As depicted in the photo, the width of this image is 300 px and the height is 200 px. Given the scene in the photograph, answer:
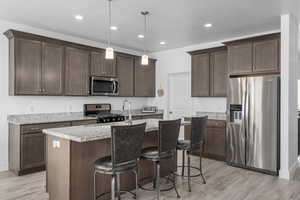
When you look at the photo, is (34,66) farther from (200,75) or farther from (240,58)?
(240,58)

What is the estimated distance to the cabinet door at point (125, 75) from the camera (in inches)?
215

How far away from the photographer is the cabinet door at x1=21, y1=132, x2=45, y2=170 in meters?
3.55

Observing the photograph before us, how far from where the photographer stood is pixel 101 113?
516cm

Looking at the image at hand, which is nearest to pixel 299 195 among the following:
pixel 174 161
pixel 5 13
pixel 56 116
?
pixel 174 161

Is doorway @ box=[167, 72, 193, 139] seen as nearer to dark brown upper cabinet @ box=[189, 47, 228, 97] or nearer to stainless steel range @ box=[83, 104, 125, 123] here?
dark brown upper cabinet @ box=[189, 47, 228, 97]

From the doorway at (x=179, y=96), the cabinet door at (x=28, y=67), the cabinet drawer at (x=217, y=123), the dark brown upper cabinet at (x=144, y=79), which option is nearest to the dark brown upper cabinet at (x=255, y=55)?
the cabinet drawer at (x=217, y=123)

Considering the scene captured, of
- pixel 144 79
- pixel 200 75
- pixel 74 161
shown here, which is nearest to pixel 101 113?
pixel 144 79

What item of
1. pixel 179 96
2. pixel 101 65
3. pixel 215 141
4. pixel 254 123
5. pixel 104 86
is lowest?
pixel 215 141

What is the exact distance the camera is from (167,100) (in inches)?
245

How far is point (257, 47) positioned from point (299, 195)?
2.61 metres

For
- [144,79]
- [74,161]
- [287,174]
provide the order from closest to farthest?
1. [74,161]
2. [287,174]
3. [144,79]

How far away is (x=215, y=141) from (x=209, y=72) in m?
1.62

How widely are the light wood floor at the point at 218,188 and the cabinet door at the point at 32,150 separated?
20cm

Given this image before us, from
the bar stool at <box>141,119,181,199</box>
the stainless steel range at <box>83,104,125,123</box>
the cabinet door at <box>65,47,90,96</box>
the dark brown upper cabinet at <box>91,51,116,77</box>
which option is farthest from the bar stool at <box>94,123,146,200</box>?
the dark brown upper cabinet at <box>91,51,116,77</box>
